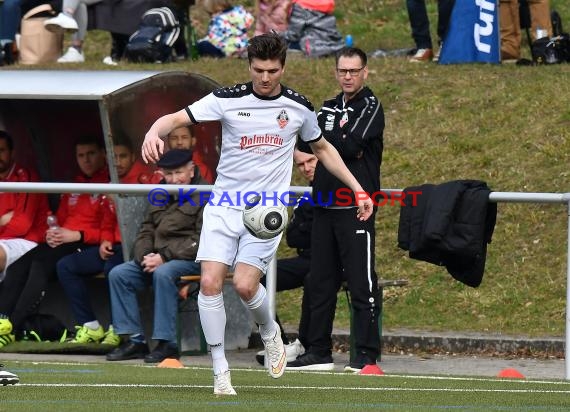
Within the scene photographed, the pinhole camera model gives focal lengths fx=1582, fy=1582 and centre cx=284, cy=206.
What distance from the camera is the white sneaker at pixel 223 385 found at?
9211mm

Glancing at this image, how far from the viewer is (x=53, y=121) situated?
15.1m

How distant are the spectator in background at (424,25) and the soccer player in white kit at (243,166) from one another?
906 cm

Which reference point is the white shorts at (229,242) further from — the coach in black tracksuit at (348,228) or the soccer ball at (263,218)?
the coach in black tracksuit at (348,228)

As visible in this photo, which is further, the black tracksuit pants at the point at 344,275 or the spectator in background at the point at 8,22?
the spectator in background at the point at 8,22

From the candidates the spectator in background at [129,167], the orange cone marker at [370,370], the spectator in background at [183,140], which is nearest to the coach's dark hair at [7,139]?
the spectator in background at [129,167]

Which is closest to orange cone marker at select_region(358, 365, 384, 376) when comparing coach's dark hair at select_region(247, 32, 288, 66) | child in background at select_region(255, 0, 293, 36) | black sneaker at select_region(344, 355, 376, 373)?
black sneaker at select_region(344, 355, 376, 373)

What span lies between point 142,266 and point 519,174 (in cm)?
474

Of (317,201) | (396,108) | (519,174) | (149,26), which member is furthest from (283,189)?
(149,26)

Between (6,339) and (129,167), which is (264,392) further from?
(129,167)

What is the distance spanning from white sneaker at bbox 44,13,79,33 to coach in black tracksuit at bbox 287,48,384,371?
802 centimetres

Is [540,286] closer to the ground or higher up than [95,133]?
closer to the ground

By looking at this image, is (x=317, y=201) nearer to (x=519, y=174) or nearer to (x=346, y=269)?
(x=346, y=269)

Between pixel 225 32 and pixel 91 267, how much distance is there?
749 centimetres

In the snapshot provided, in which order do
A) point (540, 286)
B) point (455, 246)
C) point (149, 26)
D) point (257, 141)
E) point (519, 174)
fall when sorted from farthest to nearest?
1. point (149, 26)
2. point (519, 174)
3. point (540, 286)
4. point (455, 246)
5. point (257, 141)
